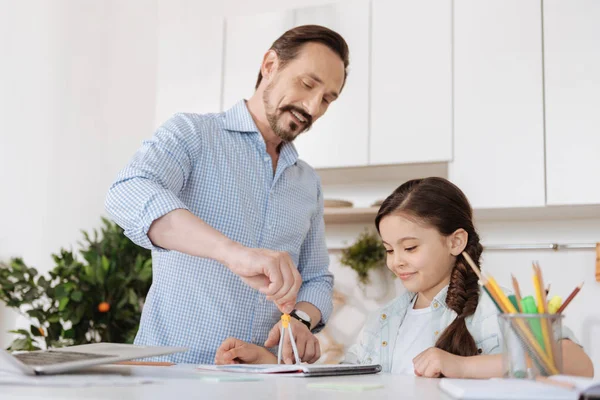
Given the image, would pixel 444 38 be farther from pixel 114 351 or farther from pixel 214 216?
pixel 114 351

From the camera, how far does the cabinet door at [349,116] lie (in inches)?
106

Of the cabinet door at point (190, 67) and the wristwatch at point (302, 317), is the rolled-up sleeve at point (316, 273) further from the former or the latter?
the cabinet door at point (190, 67)

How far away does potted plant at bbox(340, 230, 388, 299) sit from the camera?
2799mm

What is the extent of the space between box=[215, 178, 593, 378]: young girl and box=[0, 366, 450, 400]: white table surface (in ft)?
1.56

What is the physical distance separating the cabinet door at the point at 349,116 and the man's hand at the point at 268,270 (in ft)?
5.31

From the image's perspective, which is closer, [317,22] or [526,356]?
[526,356]

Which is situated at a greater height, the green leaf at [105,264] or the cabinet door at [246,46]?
the cabinet door at [246,46]

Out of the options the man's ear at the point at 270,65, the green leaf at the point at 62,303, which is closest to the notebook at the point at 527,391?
the man's ear at the point at 270,65

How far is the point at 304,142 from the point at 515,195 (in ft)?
2.77

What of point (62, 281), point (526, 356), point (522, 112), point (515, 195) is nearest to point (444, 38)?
point (522, 112)

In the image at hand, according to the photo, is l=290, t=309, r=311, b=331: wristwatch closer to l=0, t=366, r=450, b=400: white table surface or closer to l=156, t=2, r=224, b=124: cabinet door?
l=0, t=366, r=450, b=400: white table surface

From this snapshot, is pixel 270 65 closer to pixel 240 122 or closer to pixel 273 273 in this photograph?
pixel 240 122

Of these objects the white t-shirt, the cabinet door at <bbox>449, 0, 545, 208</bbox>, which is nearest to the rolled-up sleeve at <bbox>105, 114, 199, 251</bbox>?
the white t-shirt

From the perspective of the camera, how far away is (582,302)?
2.56 metres
